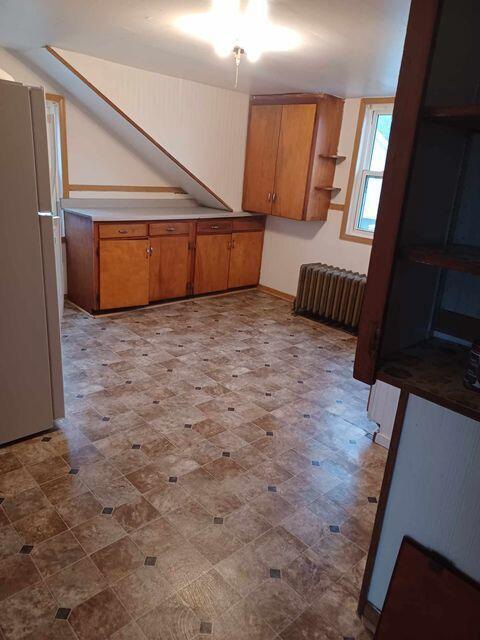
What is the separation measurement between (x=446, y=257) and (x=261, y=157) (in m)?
4.67

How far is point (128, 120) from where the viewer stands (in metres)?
4.35

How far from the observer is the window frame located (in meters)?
4.57

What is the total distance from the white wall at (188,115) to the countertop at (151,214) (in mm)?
248

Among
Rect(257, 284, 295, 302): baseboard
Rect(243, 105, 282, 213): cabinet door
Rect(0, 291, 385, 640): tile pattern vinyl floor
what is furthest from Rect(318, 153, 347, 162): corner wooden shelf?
Rect(0, 291, 385, 640): tile pattern vinyl floor

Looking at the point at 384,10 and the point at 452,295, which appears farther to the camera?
the point at 384,10

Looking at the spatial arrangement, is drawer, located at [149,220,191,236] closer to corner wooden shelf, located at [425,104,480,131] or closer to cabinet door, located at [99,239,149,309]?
cabinet door, located at [99,239,149,309]

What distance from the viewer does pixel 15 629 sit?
1.58 m

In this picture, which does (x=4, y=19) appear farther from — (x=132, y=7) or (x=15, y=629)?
(x=15, y=629)

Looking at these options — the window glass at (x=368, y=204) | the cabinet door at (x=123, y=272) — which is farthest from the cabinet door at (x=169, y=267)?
the window glass at (x=368, y=204)

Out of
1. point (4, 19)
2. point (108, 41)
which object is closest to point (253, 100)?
point (108, 41)

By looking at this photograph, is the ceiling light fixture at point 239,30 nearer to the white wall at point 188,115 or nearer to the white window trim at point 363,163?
the white wall at point 188,115

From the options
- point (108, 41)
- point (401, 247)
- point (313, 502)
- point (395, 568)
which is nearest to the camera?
point (401, 247)

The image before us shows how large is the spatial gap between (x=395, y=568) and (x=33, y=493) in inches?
65.2

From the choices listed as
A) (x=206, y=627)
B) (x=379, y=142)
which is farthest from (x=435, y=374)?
(x=379, y=142)
